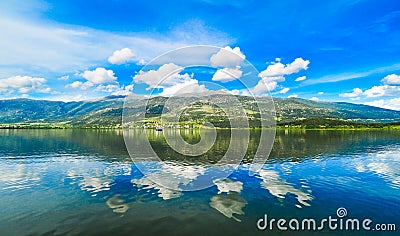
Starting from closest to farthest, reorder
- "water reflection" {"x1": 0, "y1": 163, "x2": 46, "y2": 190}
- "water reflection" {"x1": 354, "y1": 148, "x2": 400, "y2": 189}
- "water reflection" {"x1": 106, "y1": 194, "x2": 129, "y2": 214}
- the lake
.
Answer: the lake
"water reflection" {"x1": 106, "y1": 194, "x2": 129, "y2": 214}
"water reflection" {"x1": 0, "y1": 163, "x2": 46, "y2": 190}
"water reflection" {"x1": 354, "y1": 148, "x2": 400, "y2": 189}

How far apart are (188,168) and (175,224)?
22016mm

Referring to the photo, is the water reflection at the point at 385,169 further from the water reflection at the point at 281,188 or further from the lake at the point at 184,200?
the water reflection at the point at 281,188

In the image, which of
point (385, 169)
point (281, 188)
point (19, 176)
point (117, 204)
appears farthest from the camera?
point (385, 169)

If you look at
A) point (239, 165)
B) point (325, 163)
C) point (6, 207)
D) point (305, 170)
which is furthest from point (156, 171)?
point (325, 163)

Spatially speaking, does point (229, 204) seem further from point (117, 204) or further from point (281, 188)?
point (117, 204)

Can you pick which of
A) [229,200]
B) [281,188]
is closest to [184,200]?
[229,200]

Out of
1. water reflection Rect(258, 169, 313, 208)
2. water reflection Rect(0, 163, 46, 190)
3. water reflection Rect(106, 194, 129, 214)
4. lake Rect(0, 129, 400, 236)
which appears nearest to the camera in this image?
lake Rect(0, 129, 400, 236)

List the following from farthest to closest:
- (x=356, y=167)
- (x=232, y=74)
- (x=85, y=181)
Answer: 1. (x=356, y=167)
2. (x=85, y=181)
3. (x=232, y=74)

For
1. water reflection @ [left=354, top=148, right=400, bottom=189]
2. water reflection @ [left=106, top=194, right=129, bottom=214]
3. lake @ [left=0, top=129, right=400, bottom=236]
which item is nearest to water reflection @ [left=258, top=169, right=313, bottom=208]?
lake @ [left=0, top=129, right=400, bottom=236]

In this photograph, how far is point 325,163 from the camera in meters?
47.0

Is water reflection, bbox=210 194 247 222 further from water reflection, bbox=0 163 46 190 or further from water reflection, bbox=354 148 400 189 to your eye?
water reflection, bbox=0 163 46 190

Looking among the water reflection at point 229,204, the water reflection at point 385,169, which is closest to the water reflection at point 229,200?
the water reflection at point 229,204

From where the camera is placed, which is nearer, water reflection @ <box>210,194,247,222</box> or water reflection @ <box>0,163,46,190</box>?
water reflection @ <box>210,194,247,222</box>

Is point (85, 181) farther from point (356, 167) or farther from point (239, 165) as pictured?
point (356, 167)
